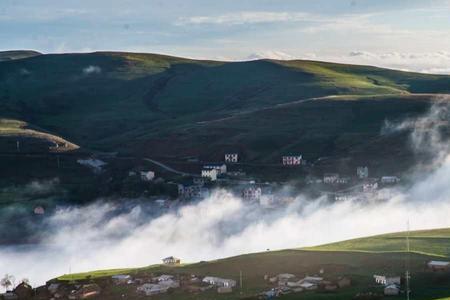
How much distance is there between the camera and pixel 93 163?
560 ft

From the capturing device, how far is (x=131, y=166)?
165625 mm

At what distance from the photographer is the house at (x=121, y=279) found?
70.6m

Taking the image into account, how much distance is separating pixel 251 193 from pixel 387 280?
77317 mm

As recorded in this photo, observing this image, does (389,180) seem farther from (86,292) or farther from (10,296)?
(10,296)

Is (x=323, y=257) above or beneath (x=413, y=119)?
beneath

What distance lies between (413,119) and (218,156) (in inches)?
1910

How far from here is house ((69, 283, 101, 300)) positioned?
219 feet

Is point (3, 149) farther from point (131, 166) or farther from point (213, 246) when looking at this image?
point (213, 246)

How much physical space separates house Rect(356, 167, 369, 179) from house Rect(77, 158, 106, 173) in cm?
5187

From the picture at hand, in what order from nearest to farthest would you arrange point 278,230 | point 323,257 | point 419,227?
1. point 323,257
2. point 419,227
3. point 278,230

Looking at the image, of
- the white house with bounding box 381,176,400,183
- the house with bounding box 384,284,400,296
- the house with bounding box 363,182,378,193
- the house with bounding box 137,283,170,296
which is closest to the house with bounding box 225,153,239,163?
the house with bounding box 363,182,378,193

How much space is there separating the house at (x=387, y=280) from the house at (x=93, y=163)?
109546 millimetres

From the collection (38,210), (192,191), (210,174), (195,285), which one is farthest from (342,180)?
(195,285)

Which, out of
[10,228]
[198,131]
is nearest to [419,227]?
[10,228]
